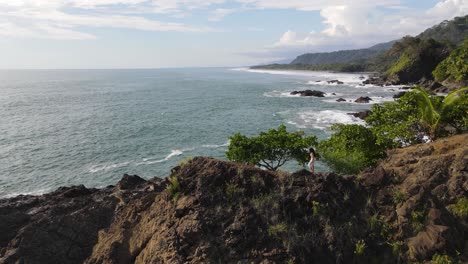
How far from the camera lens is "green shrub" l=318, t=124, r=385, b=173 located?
20344 millimetres

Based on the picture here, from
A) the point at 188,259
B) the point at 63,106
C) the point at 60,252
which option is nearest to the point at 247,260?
the point at 188,259

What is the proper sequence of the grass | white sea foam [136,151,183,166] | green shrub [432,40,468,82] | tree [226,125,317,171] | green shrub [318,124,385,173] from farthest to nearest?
green shrub [432,40,468,82] → white sea foam [136,151,183,166] → tree [226,125,317,171] → green shrub [318,124,385,173] → the grass

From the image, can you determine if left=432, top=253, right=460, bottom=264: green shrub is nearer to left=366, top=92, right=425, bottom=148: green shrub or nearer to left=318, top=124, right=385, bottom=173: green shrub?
left=318, top=124, right=385, bottom=173: green shrub

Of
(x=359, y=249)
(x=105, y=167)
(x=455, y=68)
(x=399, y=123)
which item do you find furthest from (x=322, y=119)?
(x=359, y=249)

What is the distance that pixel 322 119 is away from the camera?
2451 inches

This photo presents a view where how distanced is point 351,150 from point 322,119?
40.5 m

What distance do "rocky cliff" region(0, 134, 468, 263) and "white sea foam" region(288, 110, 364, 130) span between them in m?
42.7

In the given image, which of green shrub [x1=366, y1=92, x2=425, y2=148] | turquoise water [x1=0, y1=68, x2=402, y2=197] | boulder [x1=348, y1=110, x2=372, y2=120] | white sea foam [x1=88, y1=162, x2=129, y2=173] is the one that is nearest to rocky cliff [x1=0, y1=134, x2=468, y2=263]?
green shrub [x1=366, y1=92, x2=425, y2=148]

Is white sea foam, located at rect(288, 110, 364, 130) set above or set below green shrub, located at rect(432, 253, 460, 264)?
below

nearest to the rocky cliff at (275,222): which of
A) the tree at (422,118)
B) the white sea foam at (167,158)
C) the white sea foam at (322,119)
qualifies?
the tree at (422,118)

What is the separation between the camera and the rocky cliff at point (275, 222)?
1135 centimetres

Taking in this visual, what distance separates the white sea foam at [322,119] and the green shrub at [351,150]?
103 feet

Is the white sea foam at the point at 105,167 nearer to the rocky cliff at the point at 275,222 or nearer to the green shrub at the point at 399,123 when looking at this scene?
the rocky cliff at the point at 275,222

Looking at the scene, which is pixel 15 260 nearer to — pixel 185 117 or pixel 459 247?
pixel 459 247
